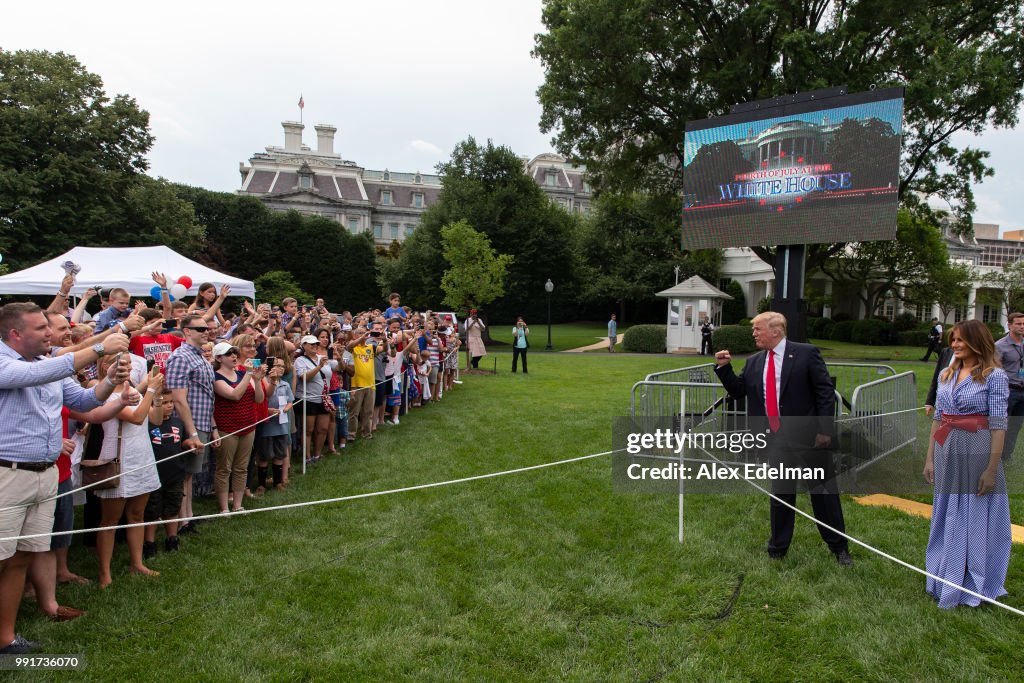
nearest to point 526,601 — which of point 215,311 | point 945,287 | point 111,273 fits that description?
point 215,311

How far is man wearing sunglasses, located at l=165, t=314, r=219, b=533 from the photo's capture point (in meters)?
5.30

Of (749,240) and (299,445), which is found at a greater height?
(749,240)

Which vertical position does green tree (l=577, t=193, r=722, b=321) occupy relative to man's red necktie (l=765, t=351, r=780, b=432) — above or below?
above

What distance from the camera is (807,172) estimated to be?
1077 cm

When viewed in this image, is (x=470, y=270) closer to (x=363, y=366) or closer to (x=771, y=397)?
(x=363, y=366)

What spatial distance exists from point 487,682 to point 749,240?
400 inches

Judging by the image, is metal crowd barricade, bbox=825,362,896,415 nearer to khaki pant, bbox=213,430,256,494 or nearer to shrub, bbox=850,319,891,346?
khaki pant, bbox=213,430,256,494

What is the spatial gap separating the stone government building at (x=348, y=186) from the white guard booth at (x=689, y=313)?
41244mm

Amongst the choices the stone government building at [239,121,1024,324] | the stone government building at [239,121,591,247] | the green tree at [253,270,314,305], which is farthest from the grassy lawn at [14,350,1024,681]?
the stone government building at [239,121,591,247]

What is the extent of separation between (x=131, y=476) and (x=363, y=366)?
4934 millimetres

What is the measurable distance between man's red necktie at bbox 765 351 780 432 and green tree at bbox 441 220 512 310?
76.9 ft

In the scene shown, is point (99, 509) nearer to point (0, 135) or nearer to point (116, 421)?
point (116, 421)

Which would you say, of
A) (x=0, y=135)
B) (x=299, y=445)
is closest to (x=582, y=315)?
(x=0, y=135)

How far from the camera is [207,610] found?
4.21 metres
